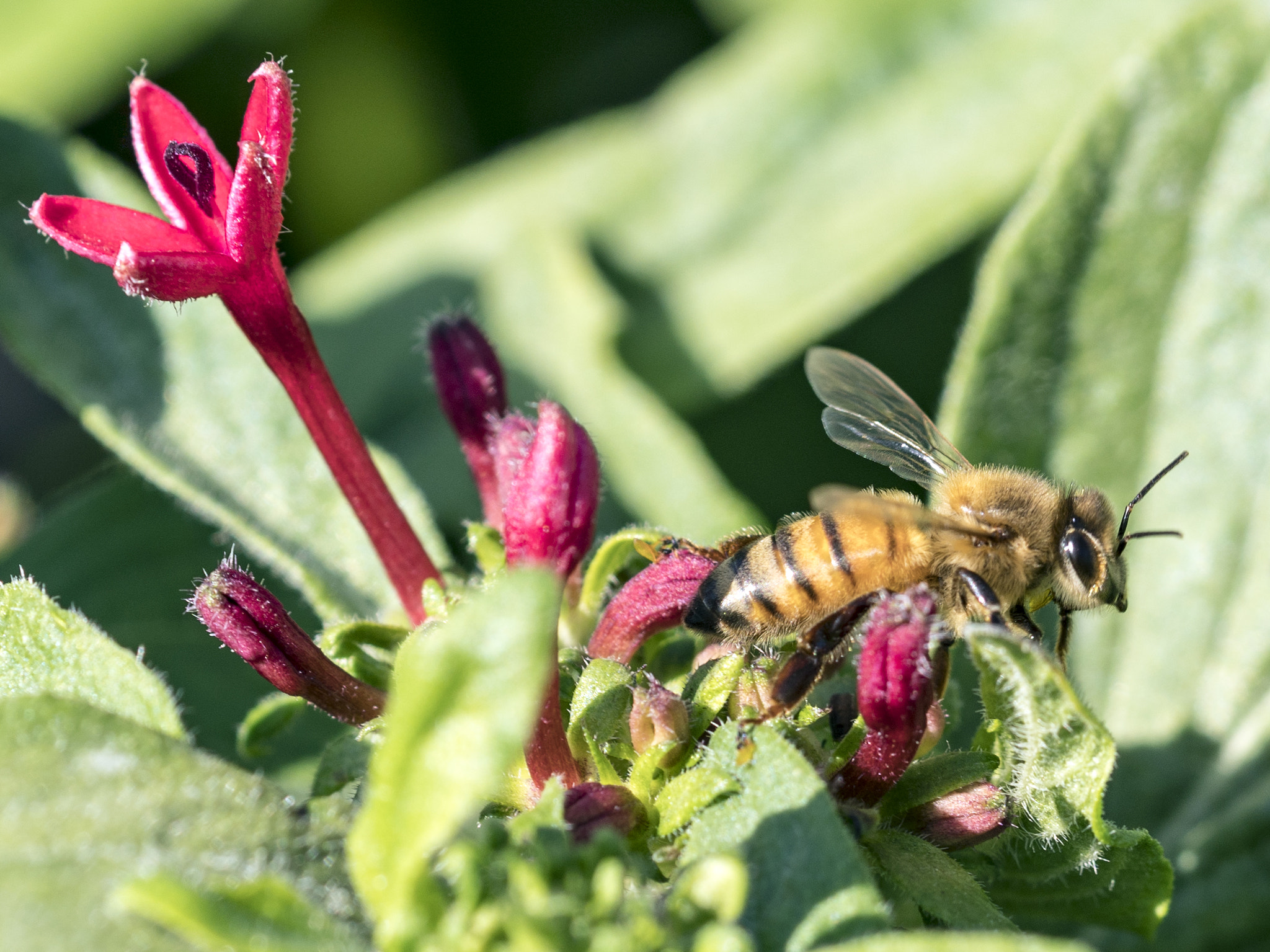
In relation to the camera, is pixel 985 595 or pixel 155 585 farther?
pixel 155 585

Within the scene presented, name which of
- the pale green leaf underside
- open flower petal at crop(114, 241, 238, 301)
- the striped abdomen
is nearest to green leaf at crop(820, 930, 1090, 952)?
the striped abdomen

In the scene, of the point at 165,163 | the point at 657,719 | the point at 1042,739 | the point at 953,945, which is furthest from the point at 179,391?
the point at 953,945

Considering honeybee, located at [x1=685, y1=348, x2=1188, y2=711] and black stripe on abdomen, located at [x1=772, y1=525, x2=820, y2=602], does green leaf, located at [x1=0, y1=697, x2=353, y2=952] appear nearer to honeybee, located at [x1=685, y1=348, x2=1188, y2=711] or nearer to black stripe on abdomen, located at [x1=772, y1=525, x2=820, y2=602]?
honeybee, located at [x1=685, y1=348, x2=1188, y2=711]

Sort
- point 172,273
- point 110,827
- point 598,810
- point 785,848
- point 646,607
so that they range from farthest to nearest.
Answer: point 646,607, point 172,273, point 598,810, point 785,848, point 110,827

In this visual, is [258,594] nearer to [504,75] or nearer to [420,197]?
[420,197]

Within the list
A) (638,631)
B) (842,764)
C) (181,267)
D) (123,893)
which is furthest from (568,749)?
(181,267)

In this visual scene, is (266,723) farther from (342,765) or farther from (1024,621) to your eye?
(1024,621)
